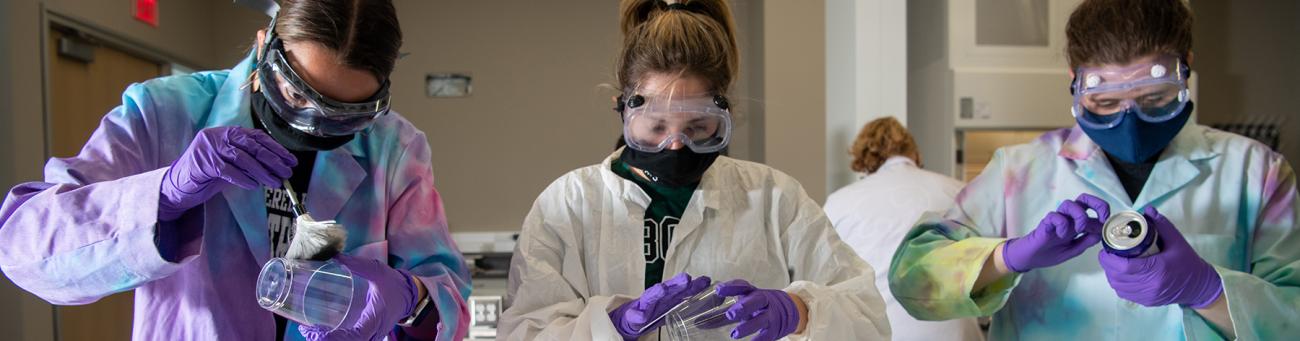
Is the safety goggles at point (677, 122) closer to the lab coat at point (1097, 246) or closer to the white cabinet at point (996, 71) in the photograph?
the lab coat at point (1097, 246)

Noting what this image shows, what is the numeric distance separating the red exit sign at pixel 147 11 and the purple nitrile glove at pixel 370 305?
4140mm

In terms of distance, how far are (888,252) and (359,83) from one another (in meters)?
2.30

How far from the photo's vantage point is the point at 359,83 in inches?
52.1

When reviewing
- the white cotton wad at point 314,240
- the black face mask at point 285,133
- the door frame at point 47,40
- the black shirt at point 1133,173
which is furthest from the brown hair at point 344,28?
the door frame at point 47,40

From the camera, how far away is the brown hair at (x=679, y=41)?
159cm

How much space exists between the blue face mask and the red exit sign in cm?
483

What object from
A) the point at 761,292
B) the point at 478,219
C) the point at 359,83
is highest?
A: the point at 359,83

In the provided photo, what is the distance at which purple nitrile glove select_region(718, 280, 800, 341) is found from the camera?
140 cm

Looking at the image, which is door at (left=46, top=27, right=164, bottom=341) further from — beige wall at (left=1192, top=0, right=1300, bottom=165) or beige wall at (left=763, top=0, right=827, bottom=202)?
beige wall at (left=1192, top=0, right=1300, bottom=165)

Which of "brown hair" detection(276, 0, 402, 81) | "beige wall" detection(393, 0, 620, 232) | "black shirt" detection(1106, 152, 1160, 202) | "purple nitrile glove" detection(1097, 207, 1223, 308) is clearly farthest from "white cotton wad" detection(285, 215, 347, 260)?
"beige wall" detection(393, 0, 620, 232)

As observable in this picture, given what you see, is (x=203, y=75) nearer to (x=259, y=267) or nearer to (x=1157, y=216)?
(x=259, y=267)

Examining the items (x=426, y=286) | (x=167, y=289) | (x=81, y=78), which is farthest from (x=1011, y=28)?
(x=81, y=78)

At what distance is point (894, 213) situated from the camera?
316cm

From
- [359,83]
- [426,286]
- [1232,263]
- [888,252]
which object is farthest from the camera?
[888,252]
